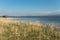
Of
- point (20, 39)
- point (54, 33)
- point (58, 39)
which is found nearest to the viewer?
point (20, 39)

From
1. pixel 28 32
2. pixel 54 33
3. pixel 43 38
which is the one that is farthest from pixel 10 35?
pixel 54 33

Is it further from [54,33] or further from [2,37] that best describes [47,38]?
[2,37]

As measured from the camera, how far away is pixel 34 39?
7633 mm

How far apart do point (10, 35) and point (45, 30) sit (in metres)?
1.86

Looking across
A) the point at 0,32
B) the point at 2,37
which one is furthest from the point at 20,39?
the point at 0,32

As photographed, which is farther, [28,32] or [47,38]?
[28,32]

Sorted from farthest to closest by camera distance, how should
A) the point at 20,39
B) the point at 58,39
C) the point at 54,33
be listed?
the point at 54,33
the point at 58,39
the point at 20,39

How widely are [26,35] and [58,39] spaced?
1460 millimetres

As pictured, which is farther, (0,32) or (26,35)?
(0,32)

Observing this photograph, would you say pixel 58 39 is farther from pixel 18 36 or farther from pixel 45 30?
pixel 18 36

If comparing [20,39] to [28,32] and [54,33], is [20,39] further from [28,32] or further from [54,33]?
[54,33]

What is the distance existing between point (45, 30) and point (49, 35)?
2.10 feet

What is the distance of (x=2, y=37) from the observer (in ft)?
25.5

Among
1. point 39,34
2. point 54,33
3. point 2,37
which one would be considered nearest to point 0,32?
point 2,37
